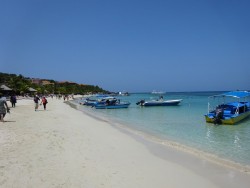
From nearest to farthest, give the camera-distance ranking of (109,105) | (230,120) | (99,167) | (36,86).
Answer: (99,167) < (230,120) < (109,105) < (36,86)

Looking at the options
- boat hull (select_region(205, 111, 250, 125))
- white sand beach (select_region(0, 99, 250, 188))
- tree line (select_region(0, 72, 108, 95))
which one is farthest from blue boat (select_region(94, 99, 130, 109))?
white sand beach (select_region(0, 99, 250, 188))

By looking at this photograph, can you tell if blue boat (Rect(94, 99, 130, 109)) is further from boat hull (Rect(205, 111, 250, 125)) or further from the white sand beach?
the white sand beach

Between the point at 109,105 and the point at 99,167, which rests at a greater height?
the point at 99,167

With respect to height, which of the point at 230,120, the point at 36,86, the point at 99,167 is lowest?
the point at 230,120

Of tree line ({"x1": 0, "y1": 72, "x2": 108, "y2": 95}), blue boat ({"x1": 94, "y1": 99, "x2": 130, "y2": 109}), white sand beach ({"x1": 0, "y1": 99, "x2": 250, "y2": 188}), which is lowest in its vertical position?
blue boat ({"x1": 94, "y1": 99, "x2": 130, "y2": 109})

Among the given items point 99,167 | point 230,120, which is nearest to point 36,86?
point 230,120

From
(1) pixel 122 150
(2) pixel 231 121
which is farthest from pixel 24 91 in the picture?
(1) pixel 122 150

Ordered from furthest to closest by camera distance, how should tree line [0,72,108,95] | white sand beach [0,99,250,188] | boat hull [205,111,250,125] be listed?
1. tree line [0,72,108,95]
2. boat hull [205,111,250,125]
3. white sand beach [0,99,250,188]

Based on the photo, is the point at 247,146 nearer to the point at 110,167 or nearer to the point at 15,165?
the point at 110,167

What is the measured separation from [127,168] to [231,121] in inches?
615

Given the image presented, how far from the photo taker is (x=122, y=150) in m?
10.8

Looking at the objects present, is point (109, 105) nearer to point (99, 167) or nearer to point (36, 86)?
point (99, 167)

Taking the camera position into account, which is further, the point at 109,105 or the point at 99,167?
the point at 109,105

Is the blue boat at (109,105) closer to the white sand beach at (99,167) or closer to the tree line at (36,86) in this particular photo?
the tree line at (36,86)
